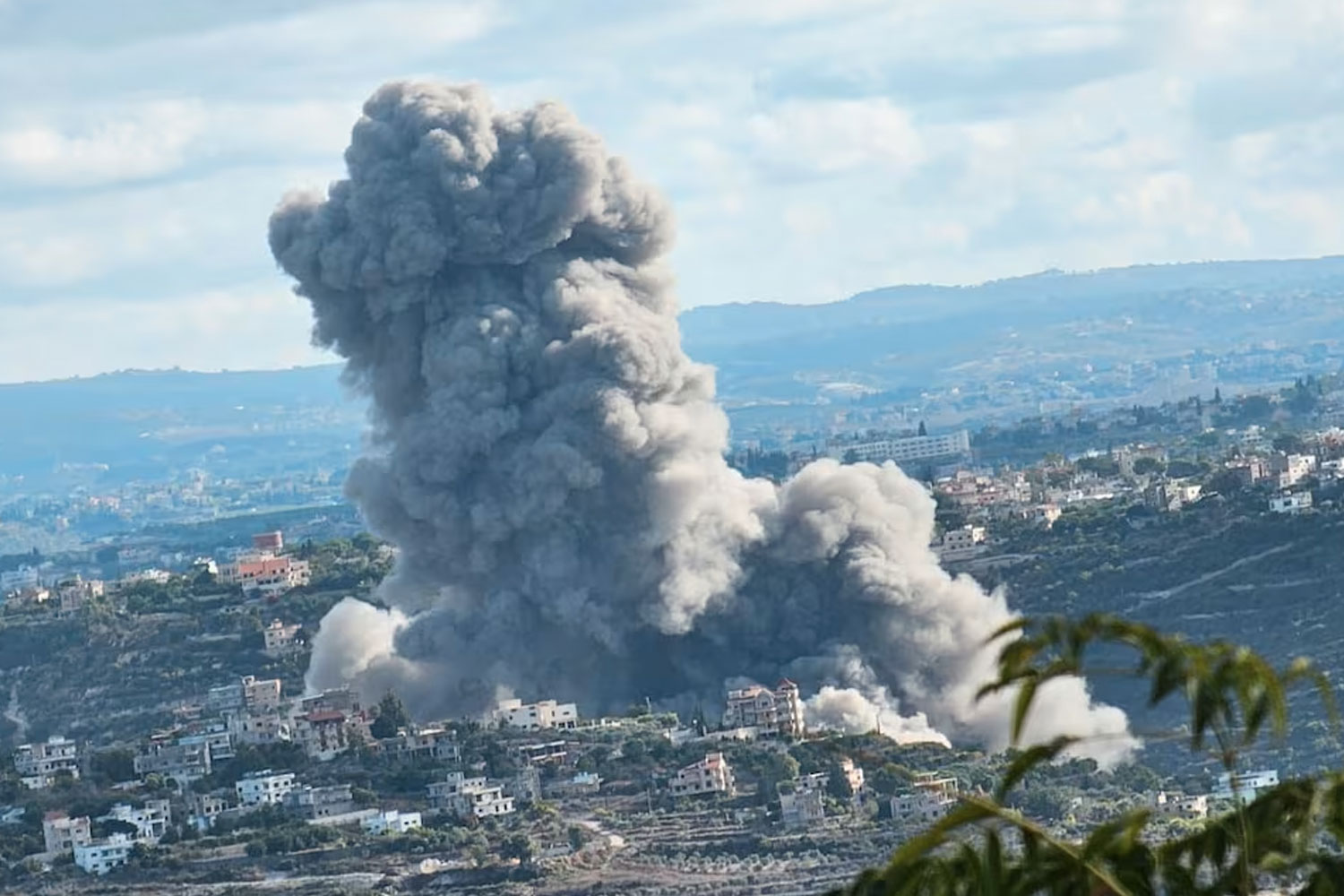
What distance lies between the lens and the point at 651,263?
71.6 metres

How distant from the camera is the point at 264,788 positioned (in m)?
60.8

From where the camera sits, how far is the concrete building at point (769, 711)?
202 ft

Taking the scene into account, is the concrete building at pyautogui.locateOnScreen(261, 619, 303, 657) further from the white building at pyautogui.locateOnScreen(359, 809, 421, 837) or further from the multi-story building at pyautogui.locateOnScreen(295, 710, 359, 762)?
the white building at pyautogui.locateOnScreen(359, 809, 421, 837)

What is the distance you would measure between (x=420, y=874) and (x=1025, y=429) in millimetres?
108906

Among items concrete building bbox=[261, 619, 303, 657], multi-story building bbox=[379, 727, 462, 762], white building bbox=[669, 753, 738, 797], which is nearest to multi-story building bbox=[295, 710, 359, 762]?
multi-story building bbox=[379, 727, 462, 762]

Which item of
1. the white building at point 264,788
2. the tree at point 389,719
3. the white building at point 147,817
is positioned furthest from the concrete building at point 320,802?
the tree at point 389,719

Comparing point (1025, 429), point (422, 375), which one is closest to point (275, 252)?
point (422, 375)

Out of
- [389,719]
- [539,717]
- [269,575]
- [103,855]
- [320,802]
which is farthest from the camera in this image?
[269,575]

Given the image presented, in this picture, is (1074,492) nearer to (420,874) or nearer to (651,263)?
(651,263)

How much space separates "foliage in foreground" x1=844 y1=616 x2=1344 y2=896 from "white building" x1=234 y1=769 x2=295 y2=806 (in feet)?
161

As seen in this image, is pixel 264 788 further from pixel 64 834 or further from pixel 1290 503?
pixel 1290 503

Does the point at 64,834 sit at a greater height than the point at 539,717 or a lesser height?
lesser

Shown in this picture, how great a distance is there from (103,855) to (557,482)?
13.2 m

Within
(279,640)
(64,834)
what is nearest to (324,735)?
(64,834)
